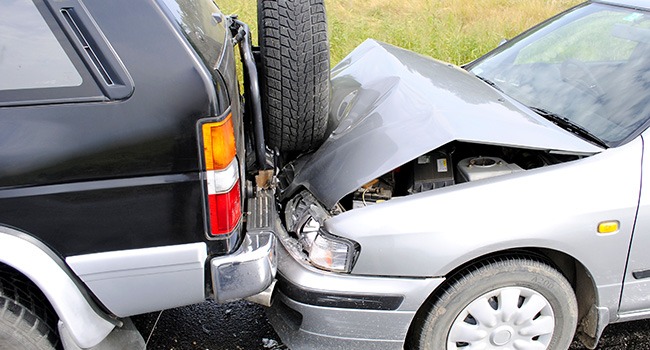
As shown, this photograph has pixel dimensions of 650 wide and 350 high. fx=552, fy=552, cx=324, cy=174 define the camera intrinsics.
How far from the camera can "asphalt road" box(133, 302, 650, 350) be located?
2867 millimetres

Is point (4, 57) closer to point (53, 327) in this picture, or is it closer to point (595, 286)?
point (53, 327)

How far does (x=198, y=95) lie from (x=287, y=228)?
3.03ft

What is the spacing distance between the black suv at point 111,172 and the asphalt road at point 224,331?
2.60ft

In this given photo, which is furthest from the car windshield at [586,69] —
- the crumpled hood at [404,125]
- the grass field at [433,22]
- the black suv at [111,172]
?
the grass field at [433,22]

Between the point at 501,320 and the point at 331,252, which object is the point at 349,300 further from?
the point at 501,320

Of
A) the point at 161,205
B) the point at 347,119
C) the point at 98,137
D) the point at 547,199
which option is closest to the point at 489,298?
the point at 547,199

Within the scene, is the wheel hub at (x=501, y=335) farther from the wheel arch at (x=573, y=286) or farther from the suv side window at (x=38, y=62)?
the suv side window at (x=38, y=62)

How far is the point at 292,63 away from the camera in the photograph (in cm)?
250

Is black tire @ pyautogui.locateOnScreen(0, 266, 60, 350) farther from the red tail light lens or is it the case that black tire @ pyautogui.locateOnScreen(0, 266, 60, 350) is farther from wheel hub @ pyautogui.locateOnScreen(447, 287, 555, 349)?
wheel hub @ pyautogui.locateOnScreen(447, 287, 555, 349)

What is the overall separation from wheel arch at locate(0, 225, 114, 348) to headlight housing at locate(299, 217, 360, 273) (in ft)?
2.82

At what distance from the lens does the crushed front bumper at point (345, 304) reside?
2.26 meters

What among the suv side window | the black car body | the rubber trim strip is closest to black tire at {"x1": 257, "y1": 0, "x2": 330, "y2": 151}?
the black car body

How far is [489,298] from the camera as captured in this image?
7.76ft

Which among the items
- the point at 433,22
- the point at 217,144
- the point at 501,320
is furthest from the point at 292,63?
the point at 433,22
